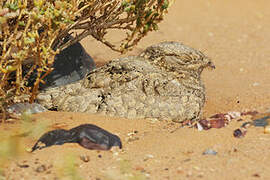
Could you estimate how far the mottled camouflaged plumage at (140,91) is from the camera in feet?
17.4

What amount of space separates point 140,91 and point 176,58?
0.90 m

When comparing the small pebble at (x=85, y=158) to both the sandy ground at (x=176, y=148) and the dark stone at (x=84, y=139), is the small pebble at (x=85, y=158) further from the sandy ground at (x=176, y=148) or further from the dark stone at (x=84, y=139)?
the dark stone at (x=84, y=139)

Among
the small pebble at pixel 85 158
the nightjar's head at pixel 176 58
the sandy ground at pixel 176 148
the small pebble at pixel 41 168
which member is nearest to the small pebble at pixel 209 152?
the sandy ground at pixel 176 148

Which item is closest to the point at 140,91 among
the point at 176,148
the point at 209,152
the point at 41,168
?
the point at 176,148

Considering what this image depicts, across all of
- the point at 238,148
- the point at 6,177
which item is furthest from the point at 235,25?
the point at 6,177

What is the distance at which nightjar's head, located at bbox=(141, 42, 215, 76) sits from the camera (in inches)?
236

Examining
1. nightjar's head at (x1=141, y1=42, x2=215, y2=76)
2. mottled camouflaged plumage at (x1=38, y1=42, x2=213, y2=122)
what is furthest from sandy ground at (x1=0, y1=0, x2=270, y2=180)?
nightjar's head at (x1=141, y1=42, x2=215, y2=76)

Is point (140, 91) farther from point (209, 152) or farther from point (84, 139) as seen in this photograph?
point (209, 152)

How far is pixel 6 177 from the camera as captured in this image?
3498 mm

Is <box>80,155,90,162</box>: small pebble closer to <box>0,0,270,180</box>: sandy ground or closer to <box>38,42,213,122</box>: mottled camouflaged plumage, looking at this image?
<box>0,0,270,180</box>: sandy ground

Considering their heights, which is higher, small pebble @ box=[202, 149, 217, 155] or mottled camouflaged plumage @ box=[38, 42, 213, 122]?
mottled camouflaged plumage @ box=[38, 42, 213, 122]

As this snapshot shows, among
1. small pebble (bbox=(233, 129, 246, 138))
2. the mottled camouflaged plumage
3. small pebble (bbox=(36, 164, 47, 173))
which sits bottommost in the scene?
small pebble (bbox=(36, 164, 47, 173))

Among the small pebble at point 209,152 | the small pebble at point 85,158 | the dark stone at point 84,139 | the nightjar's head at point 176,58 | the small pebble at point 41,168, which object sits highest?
the nightjar's head at point 176,58

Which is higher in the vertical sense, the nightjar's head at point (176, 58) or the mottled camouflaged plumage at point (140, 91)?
the nightjar's head at point (176, 58)
